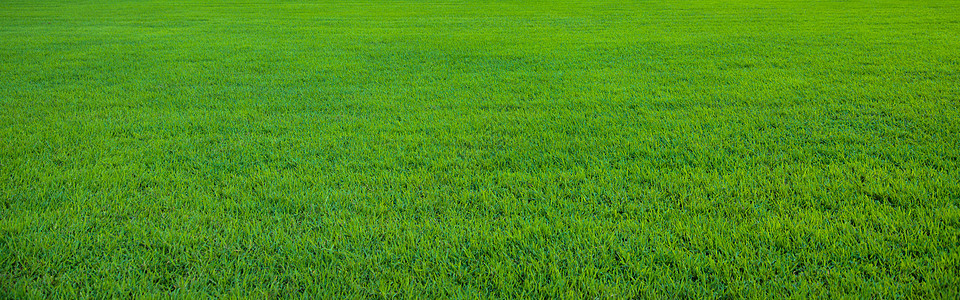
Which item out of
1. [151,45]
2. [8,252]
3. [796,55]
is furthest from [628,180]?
[151,45]

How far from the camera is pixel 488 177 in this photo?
267 cm

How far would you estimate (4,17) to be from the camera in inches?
486

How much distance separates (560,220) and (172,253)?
4.70ft

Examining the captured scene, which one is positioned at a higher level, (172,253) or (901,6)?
(901,6)

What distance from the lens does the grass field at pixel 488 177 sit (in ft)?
6.17

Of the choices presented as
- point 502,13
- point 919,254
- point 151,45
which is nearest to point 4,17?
point 151,45

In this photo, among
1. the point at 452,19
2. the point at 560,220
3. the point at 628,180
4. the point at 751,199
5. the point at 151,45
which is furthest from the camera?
the point at 452,19

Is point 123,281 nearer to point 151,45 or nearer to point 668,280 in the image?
point 668,280

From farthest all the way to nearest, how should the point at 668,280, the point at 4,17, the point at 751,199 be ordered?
the point at 4,17 < the point at 751,199 < the point at 668,280

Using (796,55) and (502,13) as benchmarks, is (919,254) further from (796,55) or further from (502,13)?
(502,13)

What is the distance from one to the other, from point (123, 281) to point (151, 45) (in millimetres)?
6982

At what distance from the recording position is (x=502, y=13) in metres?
12.6

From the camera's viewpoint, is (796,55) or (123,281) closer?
(123,281)

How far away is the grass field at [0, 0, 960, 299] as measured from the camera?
1882 mm
